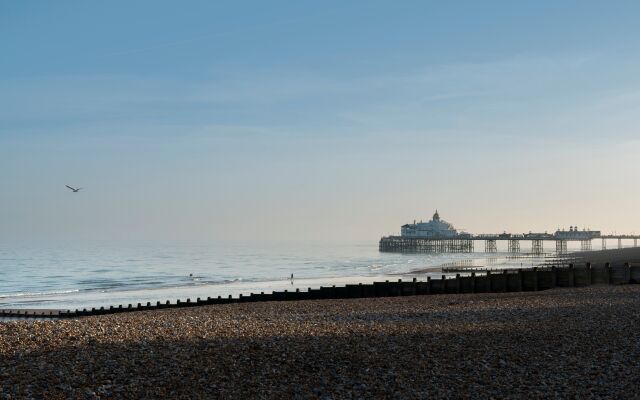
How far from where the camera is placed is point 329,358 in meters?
12.5

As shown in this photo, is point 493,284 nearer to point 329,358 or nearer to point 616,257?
point 329,358

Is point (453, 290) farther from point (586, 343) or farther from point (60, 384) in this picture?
point (60, 384)

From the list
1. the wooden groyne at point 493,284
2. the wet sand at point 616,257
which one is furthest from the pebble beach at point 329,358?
the wet sand at point 616,257

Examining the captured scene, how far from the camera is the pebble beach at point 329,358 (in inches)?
417

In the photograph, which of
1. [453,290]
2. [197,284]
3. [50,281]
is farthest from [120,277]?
[453,290]

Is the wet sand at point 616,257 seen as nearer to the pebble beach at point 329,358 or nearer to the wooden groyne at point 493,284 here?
the wooden groyne at point 493,284

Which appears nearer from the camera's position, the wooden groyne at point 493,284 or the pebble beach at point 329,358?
the pebble beach at point 329,358

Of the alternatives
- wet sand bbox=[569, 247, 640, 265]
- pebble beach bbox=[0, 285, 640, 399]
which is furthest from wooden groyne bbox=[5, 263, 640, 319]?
wet sand bbox=[569, 247, 640, 265]

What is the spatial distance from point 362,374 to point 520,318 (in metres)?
8.14

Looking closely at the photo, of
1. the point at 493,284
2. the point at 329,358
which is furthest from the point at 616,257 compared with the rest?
the point at 329,358

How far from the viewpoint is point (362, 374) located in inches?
451

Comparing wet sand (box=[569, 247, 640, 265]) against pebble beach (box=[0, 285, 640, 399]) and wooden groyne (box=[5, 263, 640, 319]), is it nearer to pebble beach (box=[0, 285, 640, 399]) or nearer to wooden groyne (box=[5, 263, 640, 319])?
wooden groyne (box=[5, 263, 640, 319])

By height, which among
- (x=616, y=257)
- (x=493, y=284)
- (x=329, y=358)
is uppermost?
(x=616, y=257)

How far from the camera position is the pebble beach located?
10.6 m
